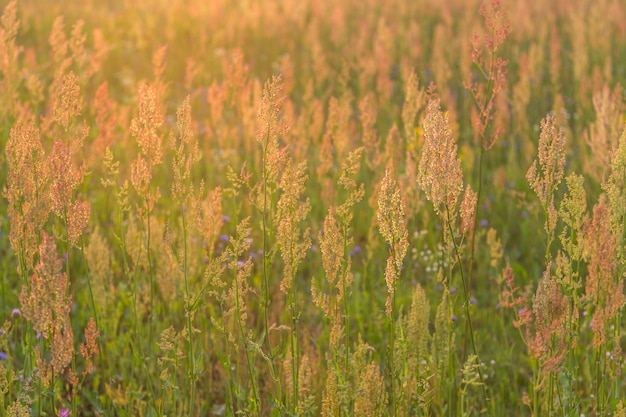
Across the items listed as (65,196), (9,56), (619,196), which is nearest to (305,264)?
(9,56)

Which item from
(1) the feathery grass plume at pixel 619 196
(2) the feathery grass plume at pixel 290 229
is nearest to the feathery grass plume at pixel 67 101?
(2) the feathery grass plume at pixel 290 229

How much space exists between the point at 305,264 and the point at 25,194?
2484 mm

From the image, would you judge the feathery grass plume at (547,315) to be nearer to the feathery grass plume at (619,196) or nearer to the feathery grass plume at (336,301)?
the feathery grass plume at (619,196)

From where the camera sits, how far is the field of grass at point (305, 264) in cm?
247

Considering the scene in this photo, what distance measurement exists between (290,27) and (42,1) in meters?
4.19

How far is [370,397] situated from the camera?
2.46 meters

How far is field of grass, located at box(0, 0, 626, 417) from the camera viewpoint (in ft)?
8.11

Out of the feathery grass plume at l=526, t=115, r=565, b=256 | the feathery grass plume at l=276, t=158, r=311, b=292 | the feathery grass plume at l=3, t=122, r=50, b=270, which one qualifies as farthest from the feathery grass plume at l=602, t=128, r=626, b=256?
the feathery grass plume at l=3, t=122, r=50, b=270

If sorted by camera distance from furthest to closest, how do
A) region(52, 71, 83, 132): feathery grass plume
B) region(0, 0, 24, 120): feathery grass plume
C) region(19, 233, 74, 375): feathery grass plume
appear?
region(0, 0, 24, 120): feathery grass plume < region(52, 71, 83, 132): feathery grass plume < region(19, 233, 74, 375): feathery grass plume

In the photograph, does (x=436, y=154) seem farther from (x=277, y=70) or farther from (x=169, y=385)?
(x=277, y=70)

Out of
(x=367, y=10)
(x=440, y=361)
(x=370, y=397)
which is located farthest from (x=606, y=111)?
(x=367, y=10)

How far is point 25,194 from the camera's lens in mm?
2566

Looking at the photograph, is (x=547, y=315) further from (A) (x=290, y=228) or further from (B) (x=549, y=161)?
(A) (x=290, y=228)

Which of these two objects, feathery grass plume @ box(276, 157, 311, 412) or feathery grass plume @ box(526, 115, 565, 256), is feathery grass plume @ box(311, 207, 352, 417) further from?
feathery grass plume @ box(526, 115, 565, 256)
